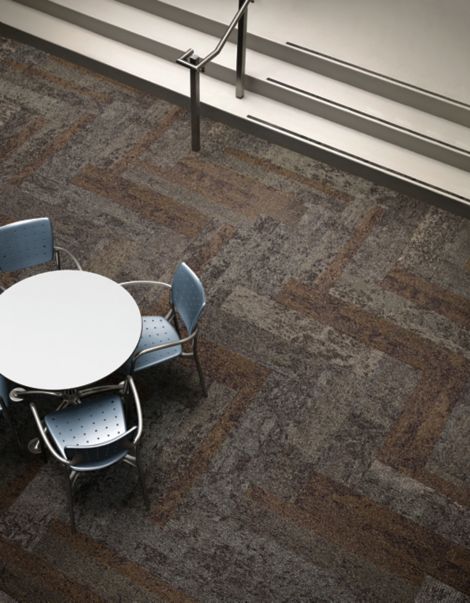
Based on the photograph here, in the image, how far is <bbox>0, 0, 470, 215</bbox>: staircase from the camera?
235 inches

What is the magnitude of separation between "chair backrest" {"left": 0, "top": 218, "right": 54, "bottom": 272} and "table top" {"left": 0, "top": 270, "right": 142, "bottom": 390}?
0.26 metres

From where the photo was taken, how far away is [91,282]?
4.40m

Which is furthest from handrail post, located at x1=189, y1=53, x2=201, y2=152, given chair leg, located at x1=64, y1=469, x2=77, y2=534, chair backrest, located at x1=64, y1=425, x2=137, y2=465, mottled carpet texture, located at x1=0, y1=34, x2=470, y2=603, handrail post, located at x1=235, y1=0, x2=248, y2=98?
chair leg, located at x1=64, y1=469, x2=77, y2=534

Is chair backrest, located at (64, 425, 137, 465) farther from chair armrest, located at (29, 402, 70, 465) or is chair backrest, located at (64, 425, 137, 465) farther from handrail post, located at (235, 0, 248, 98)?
handrail post, located at (235, 0, 248, 98)

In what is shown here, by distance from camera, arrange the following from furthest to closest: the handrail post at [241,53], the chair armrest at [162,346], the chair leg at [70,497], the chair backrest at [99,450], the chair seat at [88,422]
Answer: the handrail post at [241,53]
the chair armrest at [162,346]
the chair seat at [88,422]
the chair leg at [70,497]
the chair backrest at [99,450]

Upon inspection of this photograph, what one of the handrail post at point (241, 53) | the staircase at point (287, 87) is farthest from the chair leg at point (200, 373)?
the handrail post at point (241, 53)

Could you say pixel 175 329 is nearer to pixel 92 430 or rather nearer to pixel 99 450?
pixel 92 430

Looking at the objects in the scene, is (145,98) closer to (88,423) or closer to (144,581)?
(88,423)

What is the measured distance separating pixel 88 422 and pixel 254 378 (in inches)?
43.1

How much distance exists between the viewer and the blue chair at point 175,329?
4254 mm

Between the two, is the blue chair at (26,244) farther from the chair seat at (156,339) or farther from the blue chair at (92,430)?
the blue chair at (92,430)

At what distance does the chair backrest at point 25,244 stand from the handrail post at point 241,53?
2213 mm

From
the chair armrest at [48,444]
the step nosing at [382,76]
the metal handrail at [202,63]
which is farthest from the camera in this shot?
the step nosing at [382,76]

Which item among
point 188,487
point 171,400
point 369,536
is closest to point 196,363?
point 171,400
